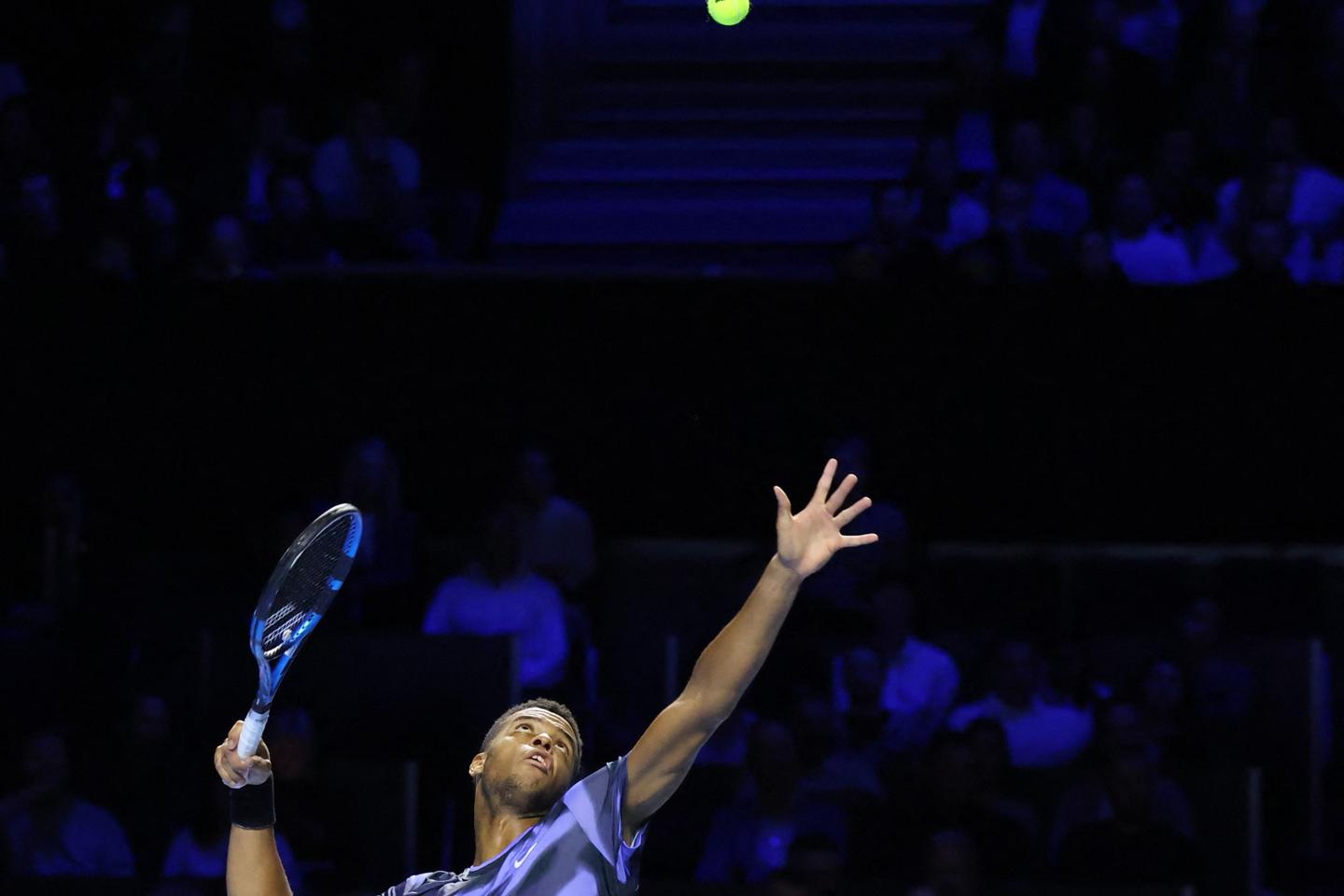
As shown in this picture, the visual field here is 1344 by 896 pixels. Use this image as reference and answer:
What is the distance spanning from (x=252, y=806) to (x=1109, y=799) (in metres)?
4.26

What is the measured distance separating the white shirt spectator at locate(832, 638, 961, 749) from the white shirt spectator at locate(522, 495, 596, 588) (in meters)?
1.24

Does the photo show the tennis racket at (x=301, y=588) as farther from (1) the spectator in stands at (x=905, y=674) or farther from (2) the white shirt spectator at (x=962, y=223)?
(2) the white shirt spectator at (x=962, y=223)

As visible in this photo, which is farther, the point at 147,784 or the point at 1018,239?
the point at 1018,239

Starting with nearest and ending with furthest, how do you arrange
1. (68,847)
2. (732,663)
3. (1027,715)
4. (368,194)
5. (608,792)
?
(732,663) → (608,792) → (68,847) → (1027,715) → (368,194)

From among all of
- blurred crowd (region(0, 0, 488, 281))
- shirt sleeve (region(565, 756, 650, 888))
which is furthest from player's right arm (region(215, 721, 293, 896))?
blurred crowd (region(0, 0, 488, 281))

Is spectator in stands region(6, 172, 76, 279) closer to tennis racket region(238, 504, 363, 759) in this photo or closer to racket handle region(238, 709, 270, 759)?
tennis racket region(238, 504, 363, 759)

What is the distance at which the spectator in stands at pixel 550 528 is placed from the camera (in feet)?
29.6

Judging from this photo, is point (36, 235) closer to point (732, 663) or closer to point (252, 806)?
point (252, 806)

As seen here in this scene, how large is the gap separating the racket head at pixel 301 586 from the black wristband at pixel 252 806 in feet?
0.63

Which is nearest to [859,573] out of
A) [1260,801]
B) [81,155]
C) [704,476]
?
[704,476]

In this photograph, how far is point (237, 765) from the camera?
3.91 metres

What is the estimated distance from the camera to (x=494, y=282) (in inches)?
370

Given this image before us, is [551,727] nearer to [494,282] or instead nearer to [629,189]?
[494,282]

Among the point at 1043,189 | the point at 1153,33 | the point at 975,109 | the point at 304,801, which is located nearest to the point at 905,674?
the point at 304,801
